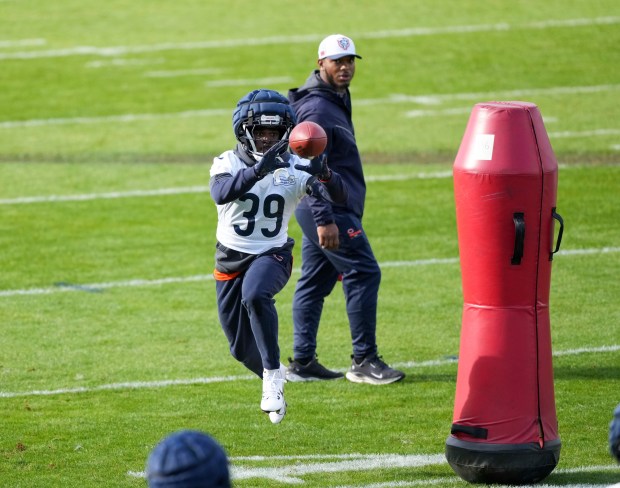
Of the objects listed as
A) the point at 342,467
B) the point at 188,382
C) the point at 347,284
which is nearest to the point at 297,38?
the point at 347,284

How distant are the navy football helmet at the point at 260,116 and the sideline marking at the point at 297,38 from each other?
59.9 ft

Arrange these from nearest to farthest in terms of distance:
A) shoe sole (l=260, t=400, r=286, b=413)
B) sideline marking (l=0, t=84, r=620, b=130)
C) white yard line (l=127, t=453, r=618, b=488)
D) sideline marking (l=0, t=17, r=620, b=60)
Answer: white yard line (l=127, t=453, r=618, b=488) → shoe sole (l=260, t=400, r=286, b=413) → sideline marking (l=0, t=84, r=620, b=130) → sideline marking (l=0, t=17, r=620, b=60)

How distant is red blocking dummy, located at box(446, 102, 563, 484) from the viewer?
6359mm

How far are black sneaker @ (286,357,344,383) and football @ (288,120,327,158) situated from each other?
7.82 ft

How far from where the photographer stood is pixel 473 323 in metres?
6.55

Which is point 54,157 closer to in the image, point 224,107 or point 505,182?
point 224,107

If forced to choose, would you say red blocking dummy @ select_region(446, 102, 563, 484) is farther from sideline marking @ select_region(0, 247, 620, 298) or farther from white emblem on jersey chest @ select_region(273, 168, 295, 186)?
sideline marking @ select_region(0, 247, 620, 298)

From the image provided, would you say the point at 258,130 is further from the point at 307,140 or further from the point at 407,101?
the point at 407,101

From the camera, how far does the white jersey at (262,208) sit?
23.9ft

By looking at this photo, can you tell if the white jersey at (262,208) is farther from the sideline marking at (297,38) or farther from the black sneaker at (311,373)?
the sideline marking at (297,38)

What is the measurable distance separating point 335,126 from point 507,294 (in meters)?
2.63

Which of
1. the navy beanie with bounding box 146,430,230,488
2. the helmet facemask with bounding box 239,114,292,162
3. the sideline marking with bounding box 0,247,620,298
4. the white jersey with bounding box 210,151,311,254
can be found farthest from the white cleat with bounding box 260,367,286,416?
the sideline marking with bounding box 0,247,620,298

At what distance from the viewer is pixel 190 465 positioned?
327 centimetres

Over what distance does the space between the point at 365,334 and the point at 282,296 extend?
8.06ft
